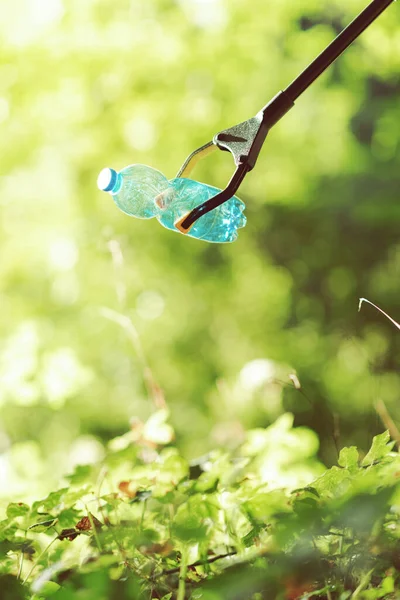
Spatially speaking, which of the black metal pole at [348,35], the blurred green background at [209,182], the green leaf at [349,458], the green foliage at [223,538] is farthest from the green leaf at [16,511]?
the blurred green background at [209,182]

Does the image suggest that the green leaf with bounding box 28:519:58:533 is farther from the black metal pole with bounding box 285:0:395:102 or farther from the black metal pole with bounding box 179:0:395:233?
the black metal pole with bounding box 285:0:395:102

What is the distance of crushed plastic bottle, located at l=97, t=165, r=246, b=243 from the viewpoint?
1.13 m

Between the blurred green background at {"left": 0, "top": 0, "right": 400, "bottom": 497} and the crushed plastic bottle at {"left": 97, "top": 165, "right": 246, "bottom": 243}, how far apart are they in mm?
2082

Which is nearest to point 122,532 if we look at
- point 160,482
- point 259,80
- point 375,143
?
point 160,482

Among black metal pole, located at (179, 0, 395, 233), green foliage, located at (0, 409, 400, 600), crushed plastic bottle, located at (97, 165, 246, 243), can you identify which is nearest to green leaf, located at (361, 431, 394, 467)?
green foliage, located at (0, 409, 400, 600)

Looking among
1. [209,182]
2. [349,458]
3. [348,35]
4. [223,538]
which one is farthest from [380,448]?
[209,182]

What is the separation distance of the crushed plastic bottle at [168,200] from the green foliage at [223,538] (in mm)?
499

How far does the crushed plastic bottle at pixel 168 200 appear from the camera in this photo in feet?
3.70

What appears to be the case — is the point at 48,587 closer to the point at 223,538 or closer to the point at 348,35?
the point at 223,538

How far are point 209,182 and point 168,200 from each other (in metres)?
4.23

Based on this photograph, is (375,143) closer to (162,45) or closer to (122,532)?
(162,45)

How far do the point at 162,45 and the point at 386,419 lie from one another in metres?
4.13

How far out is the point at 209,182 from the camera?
5254 millimetres

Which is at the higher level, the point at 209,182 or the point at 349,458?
the point at 209,182
